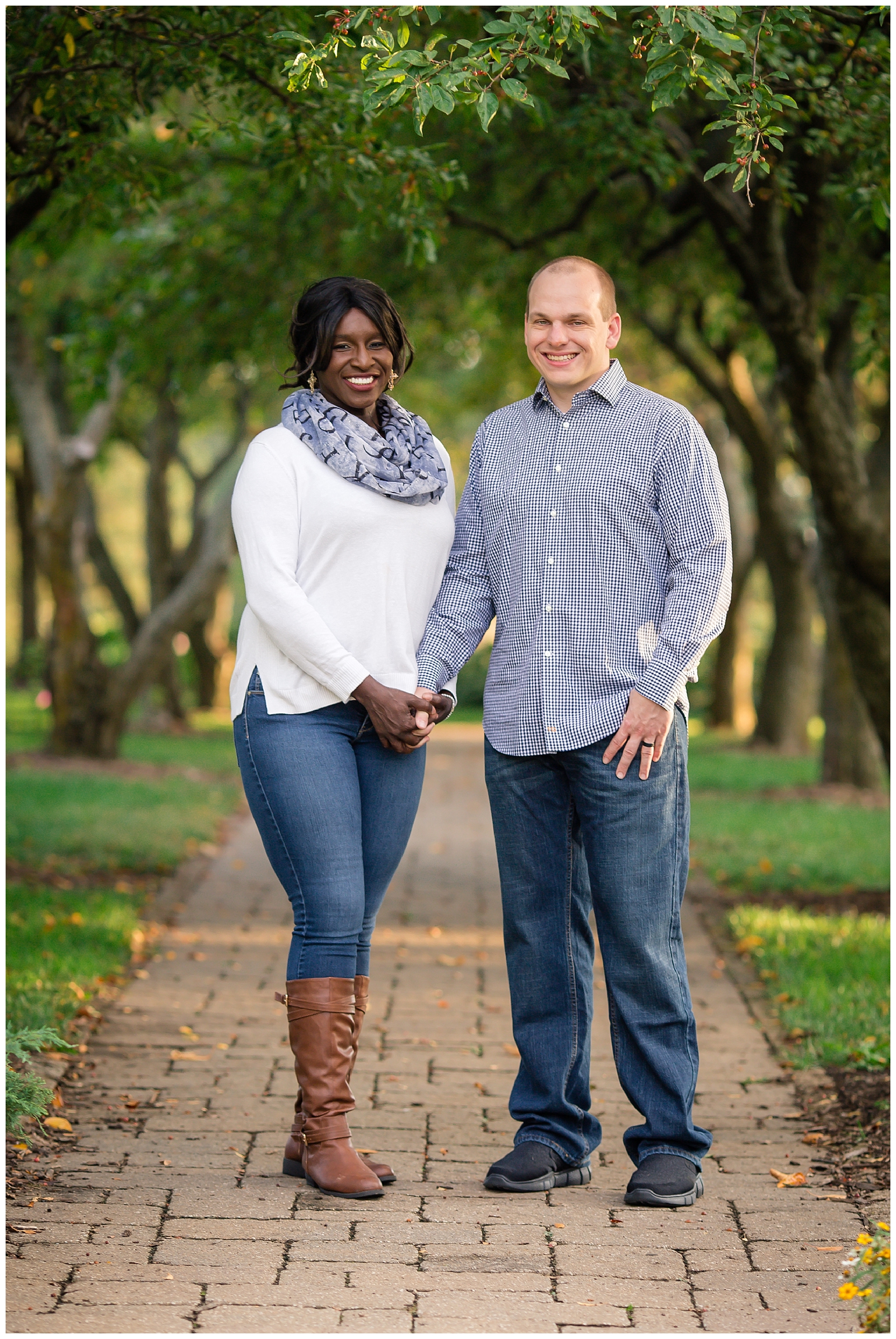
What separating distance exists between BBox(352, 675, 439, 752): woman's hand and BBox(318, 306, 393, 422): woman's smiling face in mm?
739

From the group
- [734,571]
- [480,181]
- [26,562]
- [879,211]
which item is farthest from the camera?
[26,562]

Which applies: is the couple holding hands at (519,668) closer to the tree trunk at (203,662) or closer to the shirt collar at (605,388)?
the shirt collar at (605,388)

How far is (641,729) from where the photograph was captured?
3.58 m

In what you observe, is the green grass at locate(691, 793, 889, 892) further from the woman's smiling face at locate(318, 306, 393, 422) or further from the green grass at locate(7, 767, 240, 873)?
the woman's smiling face at locate(318, 306, 393, 422)

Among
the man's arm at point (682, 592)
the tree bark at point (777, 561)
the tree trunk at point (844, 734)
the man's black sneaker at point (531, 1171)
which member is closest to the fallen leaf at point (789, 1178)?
the man's black sneaker at point (531, 1171)

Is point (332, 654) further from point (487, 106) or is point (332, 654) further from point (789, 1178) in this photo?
point (789, 1178)

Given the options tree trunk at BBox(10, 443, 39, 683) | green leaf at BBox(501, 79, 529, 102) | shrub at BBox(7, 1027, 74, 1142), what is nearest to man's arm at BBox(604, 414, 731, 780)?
green leaf at BBox(501, 79, 529, 102)

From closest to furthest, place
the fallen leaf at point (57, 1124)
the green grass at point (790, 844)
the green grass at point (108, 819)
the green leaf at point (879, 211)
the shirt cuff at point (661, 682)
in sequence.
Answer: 1. the shirt cuff at point (661, 682)
2. the fallen leaf at point (57, 1124)
3. the green leaf at point (879, 211)
4. the green grass at point (790, 844)
5. the green grass at point (108, 819)

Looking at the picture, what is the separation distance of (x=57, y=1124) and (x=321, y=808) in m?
1.45

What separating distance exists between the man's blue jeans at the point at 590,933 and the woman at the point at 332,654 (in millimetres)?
365

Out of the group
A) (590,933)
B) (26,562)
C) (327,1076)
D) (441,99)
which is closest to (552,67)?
(441,99)

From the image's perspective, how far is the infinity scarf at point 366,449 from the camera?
3.65 meters

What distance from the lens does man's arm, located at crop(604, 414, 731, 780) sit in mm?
3576

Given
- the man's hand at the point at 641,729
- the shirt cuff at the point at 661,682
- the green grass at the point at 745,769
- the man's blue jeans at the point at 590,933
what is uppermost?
the shirt cuff at the point at 661,682
